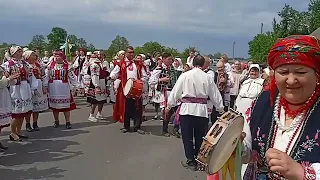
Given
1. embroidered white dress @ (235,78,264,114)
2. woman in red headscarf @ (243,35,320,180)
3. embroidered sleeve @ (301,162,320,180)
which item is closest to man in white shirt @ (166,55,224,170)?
embroidered white dress @ (235,78,264,114)

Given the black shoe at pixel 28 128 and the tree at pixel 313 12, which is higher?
the tree at pixel 313 12

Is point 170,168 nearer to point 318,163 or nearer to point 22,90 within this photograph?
point 22,90

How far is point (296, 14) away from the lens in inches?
1940

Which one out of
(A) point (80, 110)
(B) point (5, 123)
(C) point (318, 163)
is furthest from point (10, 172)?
(A) point (80, 110)

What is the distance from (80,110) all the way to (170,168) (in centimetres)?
622

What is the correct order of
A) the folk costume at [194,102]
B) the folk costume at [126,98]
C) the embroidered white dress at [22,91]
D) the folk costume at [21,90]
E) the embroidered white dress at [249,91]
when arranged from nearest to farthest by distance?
the folk costume at [194,102]
the embroidered white dress at [249,91]
the folk costume at [21,90]
the embroidered white dress at [22,91]
the folk costume at [126,98]

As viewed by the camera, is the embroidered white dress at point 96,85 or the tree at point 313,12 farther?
the tree at point 313,12

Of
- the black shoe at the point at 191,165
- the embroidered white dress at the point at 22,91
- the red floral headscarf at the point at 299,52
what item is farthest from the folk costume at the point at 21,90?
the red floral headscarf at the point at 299,52

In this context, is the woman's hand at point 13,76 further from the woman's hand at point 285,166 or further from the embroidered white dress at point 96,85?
the woman's hand at point 285,166

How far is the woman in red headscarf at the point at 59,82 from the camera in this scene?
8.29m

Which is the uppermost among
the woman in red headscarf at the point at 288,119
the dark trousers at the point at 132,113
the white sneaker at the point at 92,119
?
the woman in red headscarf at the point at 288,119

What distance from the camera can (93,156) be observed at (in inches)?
256

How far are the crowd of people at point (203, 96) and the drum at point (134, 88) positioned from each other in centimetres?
2

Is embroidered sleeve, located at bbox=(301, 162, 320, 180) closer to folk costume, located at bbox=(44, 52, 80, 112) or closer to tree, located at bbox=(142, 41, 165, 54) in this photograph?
folk costume, located at bbox=(44, 52, 80, 112)
